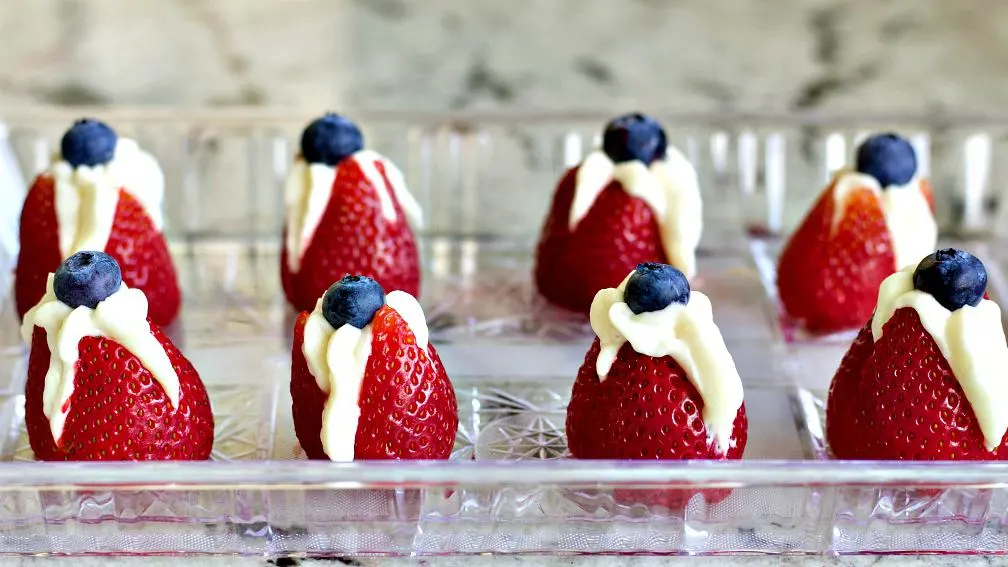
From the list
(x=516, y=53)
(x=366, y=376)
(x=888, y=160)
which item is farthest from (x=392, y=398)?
(x=516, y=53)

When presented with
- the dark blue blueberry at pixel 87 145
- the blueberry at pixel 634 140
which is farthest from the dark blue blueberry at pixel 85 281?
the blueberry at pixel 634 140

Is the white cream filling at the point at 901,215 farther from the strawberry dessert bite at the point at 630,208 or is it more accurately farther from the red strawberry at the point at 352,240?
the red strawberry at the point at 352,240

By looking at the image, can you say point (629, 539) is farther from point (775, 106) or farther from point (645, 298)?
point (775, 106)

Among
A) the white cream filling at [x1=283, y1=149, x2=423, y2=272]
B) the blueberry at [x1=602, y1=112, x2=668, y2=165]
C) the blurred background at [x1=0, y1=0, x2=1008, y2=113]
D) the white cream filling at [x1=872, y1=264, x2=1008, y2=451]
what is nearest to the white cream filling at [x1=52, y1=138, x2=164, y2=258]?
the white cream filling at [x1=283, y1=149, x2=423, y2=272]

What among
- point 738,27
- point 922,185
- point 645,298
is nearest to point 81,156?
point 645,298

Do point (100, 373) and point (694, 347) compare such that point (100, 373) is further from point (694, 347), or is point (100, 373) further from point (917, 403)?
point (917, 403)

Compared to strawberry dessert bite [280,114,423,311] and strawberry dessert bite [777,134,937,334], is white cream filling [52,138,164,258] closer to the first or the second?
strawberry dessert bite [280,114,423,311]
